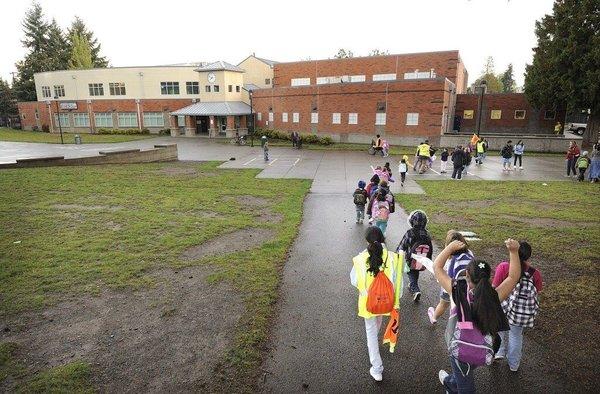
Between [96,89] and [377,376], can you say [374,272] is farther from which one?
[96,89]

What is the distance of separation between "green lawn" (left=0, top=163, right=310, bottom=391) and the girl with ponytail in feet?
7.71

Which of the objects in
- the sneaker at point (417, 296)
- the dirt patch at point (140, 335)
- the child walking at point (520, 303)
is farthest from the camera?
the sneaker at point (417, 296)

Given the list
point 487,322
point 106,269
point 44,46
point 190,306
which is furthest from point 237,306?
point 44,46

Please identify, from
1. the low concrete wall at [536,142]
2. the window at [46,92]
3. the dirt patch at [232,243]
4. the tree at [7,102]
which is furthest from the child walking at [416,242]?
the tree at [7,102]

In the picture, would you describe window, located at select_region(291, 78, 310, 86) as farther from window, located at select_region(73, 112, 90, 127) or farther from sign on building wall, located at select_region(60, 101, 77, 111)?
sign on building wall, located at select_region(60, 101, 77, 111)

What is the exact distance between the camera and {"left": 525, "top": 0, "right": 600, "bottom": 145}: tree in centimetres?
2844

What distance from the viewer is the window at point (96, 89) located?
5341cm

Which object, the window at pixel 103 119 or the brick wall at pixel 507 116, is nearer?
the brick wall at pixel 507 116

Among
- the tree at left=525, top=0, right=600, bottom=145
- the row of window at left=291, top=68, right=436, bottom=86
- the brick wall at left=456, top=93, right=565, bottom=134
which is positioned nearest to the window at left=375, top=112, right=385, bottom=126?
the row of window at left=291, top=68, right=436, bottom=86

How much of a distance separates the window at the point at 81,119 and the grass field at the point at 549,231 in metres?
54.1

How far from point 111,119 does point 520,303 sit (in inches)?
2354

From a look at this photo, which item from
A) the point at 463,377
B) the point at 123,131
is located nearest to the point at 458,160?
the point at 463,377

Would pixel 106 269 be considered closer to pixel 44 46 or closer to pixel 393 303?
pixel 393 303

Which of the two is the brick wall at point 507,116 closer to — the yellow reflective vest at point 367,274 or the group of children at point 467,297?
the group of children at point 467,297
